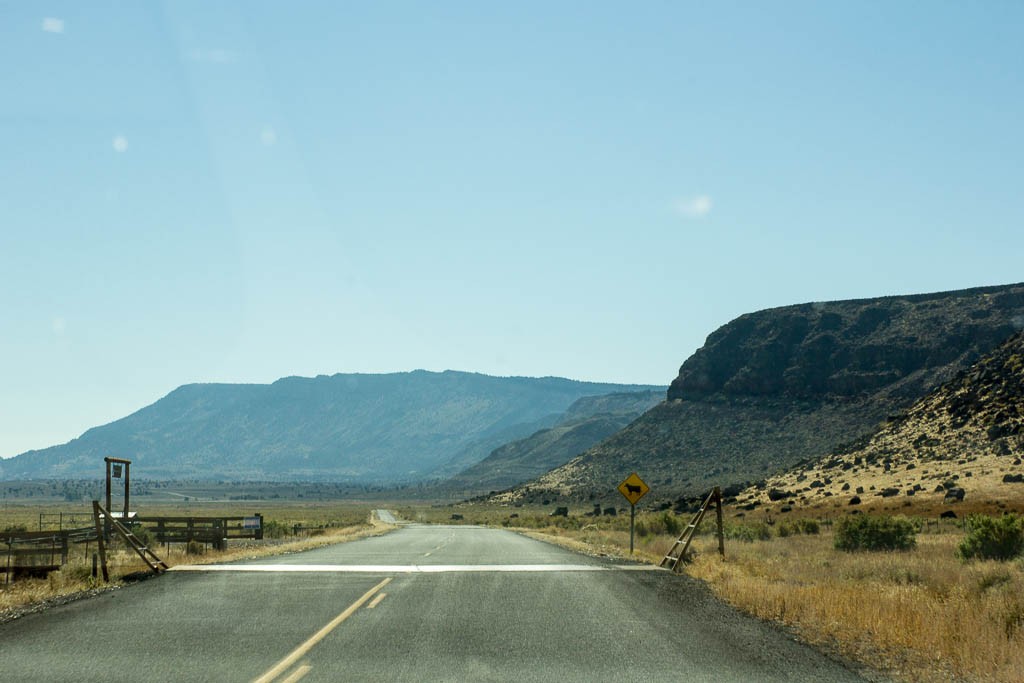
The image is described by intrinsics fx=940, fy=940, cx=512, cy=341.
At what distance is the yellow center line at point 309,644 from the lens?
9.61m

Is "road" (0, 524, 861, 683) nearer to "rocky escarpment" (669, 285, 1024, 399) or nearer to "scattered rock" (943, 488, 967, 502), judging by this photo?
"scattered rock" (943, 488, 967, 502)

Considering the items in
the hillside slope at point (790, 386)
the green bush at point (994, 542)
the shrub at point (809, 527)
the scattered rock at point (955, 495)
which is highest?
the hillside slope at point (790, 386)

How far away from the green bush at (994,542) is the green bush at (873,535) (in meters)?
4.78

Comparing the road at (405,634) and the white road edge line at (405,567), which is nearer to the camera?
the road at (405,634)

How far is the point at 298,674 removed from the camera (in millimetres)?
9570

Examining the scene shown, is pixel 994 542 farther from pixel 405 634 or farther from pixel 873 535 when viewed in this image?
pixel 405 634

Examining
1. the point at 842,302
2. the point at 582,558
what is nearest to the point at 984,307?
the point at 842,302

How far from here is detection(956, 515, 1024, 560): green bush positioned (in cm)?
2495

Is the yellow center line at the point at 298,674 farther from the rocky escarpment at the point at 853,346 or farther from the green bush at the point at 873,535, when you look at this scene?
the rocky escarpment at the point at 853,346

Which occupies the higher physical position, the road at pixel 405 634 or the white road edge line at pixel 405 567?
the road at pixel 405 634

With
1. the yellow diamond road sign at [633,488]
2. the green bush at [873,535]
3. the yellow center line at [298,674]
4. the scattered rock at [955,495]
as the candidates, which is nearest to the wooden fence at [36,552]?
the yellow center line at [298,674]

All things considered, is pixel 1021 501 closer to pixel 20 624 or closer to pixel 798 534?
pixel 798 534

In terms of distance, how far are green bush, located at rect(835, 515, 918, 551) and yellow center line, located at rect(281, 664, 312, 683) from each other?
81.9 ft

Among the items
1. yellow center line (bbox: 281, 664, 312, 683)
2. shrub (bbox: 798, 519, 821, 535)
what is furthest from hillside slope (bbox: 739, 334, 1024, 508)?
yellow center line (bbox: 281, 664, 312, 683)
